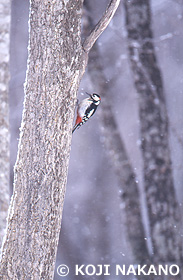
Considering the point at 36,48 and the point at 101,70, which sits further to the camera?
the point at 101,70

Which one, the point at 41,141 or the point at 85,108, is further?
the point at 85,108

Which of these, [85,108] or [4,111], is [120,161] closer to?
[85,108]

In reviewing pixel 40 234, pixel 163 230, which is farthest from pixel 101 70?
pixel 40 234

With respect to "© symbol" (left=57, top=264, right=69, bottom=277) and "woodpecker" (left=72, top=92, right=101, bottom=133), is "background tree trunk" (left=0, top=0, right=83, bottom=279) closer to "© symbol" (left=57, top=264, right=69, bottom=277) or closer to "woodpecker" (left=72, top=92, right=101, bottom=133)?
"woodpecker" (left=72, top=92, right=101, bottom=133)

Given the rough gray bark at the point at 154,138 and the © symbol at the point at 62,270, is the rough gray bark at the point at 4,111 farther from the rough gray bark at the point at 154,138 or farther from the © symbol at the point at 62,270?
the rough gray bark at the point at 154,138

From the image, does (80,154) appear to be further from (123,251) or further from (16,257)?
(16,257)

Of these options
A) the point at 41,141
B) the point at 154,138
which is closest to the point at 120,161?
the point at 154,138
